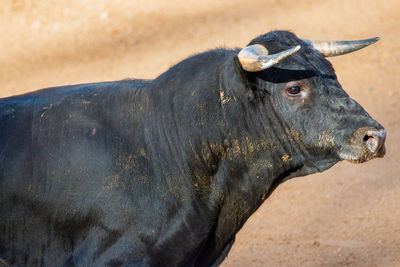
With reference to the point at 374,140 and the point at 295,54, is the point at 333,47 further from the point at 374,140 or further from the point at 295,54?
the point at 374,140

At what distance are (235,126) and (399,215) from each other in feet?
13.7

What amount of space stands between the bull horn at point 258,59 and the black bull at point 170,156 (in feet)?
0.51

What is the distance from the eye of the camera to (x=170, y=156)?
5.48m

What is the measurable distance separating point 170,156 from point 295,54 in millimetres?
1264

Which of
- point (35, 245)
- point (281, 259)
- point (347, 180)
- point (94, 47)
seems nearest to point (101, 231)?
point (35, 245)

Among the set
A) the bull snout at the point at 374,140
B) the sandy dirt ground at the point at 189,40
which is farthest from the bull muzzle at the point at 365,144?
the sandy dirt ground at the point at 189,40

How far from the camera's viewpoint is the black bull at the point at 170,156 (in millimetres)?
5223

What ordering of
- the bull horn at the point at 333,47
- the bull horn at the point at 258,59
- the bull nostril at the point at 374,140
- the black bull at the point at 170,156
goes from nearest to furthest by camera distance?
the bull horn at the point at 258,59, the bull nostril at the point at 374,140, the black bull at the point at 170,156, the bull horn at the point at 333,47

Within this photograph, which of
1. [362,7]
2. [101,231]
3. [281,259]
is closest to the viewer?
[101,231]

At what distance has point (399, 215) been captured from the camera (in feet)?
28.7

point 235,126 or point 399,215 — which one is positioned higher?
point 235,126

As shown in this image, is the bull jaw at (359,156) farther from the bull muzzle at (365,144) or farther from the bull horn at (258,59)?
the bull horn at (258,59)

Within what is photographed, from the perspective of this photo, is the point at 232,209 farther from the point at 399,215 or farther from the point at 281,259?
the point at 399,215

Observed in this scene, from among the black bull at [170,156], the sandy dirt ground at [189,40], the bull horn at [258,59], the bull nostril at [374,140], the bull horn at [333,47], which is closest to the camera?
the bull horn at [258,59]
